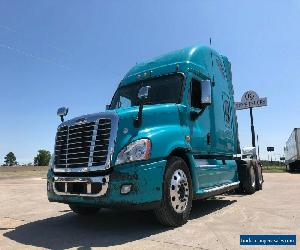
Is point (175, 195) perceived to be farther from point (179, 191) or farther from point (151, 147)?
point (151, 147)

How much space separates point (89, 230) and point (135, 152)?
1612 millimetres

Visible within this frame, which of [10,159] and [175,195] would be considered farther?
[10,159]

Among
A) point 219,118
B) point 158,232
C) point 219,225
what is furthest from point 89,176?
point 219,118

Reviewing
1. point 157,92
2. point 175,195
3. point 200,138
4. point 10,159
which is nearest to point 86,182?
point 175,195

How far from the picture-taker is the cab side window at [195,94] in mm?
7336

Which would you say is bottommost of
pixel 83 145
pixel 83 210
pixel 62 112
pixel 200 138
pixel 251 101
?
pixel 83 210

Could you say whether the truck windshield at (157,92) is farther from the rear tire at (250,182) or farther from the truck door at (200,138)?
the rear tire at (250,182)

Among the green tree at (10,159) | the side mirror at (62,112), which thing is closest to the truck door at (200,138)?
the side mirror at (62,112)

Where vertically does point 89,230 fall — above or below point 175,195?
below

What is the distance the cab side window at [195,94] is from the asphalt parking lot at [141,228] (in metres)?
2.23

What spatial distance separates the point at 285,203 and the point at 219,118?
101 inches

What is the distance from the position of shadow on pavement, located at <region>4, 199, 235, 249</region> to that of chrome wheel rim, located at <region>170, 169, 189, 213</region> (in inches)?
17.9

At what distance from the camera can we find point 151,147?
574 centimetres

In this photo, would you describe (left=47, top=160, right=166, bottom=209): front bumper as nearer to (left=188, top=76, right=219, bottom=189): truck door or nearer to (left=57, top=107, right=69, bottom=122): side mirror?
(left=188, top=76, right=219, bottom=189): truck door
